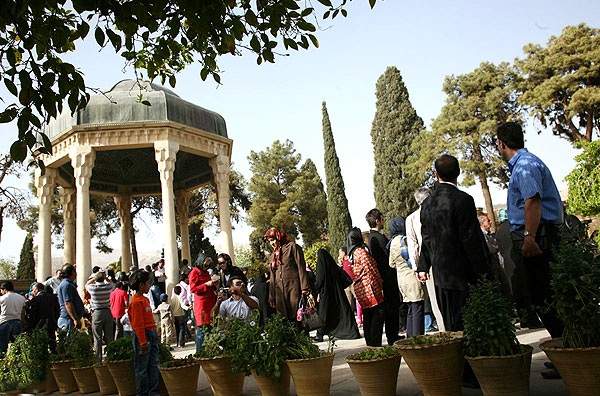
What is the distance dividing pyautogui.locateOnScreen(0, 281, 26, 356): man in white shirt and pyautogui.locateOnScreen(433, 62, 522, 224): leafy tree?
89.9ft

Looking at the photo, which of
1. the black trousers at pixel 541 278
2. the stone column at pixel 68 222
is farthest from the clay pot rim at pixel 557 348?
the stone column at pixel 68 222

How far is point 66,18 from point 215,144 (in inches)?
530

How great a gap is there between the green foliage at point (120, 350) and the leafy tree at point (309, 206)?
3343cm

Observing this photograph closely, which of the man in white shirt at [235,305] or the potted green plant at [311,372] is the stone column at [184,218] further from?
the potted green plant at [311,372]

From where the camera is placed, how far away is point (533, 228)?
376 centimetres

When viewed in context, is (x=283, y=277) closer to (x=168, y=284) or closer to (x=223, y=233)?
(x=168, y=284)

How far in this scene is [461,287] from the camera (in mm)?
4012

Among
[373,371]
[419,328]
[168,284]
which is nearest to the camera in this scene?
[373,371]

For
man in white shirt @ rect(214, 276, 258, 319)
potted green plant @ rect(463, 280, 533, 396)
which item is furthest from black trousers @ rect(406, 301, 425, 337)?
potted green plant @ rect(463, 280, 533, 396)

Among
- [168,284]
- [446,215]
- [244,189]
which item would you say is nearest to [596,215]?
[168,284]

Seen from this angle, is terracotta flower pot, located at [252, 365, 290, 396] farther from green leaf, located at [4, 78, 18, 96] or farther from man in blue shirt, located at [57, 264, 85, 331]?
man in blue shirt, located at [57, 264, 85, 331]

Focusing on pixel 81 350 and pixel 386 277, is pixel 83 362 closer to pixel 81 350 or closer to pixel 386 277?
pixel 81 350

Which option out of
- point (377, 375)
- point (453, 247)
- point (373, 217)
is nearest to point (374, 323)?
point (373, 217)

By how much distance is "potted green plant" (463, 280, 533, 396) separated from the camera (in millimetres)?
3270
